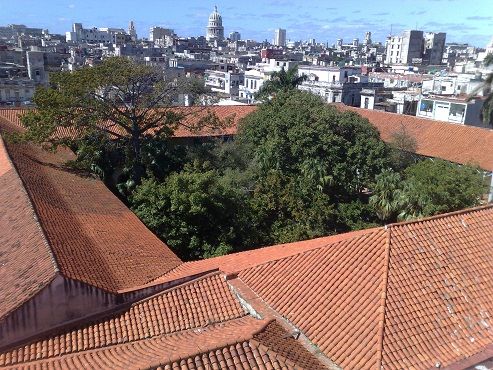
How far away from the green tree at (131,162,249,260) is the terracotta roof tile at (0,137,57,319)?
543 cm

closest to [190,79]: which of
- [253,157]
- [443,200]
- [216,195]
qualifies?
[253,157]

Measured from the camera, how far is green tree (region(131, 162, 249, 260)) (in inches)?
835

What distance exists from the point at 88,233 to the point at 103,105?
11514mm

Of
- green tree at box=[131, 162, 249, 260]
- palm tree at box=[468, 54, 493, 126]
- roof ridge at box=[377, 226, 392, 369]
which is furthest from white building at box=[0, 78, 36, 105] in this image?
roof ridge at box=[377, 226, 392, 369]

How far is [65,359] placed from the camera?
11.1 m

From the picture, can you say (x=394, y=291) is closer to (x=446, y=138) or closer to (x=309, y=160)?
(x=309, y=160)

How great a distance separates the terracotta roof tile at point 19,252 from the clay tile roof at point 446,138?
27446 mm

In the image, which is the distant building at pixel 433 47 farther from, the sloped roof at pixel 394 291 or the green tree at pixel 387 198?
the sloped roof at pixel 394 291

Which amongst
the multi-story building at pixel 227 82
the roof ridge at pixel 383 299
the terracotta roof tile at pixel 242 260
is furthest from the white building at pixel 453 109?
the roof ridge at pixel 383 299

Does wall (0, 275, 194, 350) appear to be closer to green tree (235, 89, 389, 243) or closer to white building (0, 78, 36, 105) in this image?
green tree (235, 89, 389, 243)

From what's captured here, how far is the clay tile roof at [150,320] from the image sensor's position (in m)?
11.5

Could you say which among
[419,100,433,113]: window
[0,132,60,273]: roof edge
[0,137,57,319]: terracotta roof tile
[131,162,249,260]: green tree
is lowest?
[131,162,249,260]: green tree

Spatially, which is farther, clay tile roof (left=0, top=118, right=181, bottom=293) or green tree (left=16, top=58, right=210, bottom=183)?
green tree (left=16, top=58, right=210, bottom=183)

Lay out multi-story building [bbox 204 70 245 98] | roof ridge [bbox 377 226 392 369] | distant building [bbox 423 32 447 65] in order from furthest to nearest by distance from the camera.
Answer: distant building [bbox 423 32 447 65]
multi-story building [bbox 204 70 245 98]
roof ridge [bbox 377 226 392 369]
